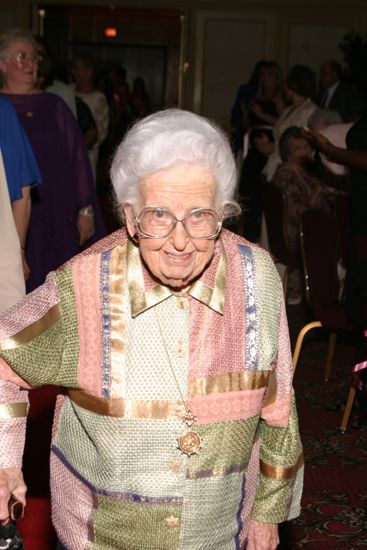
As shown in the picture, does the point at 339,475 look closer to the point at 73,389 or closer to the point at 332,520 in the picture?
the point at 332,520

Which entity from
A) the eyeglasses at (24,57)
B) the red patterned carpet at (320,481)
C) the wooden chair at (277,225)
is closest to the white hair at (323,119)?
the wooden chair at (277,225)

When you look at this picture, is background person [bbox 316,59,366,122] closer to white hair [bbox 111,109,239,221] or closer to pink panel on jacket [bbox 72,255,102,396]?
white hair [bbox 111,109,239,221]

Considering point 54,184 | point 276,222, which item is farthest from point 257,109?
point 54,184

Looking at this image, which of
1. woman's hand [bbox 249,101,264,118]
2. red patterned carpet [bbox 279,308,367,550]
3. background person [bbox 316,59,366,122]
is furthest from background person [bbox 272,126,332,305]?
woman's hand [bbox 249,101,264,118]

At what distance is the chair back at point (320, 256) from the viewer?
191 inches

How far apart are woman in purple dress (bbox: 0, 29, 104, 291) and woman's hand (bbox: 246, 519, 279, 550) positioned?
10.1 feet

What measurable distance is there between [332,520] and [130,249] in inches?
77.9

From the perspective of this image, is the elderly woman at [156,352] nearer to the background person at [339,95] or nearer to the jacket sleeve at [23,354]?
the jacket sleeve at [23,354]

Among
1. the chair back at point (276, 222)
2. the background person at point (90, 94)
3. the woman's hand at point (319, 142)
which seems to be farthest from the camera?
the background person at point (90, 94)

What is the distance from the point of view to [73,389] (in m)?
2.00

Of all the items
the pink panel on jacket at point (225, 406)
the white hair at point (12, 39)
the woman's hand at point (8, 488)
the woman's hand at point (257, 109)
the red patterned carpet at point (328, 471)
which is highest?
the white hair at point (12, 39)

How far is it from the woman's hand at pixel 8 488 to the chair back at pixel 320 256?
9.98ft

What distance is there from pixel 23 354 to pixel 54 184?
3.34 m

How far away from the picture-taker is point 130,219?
195cm
